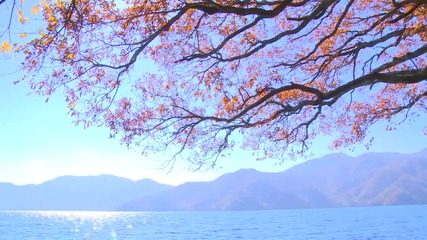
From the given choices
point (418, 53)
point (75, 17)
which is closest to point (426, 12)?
point (418, 53)

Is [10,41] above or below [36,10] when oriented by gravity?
below

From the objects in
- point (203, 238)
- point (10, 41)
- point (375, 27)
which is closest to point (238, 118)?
point (375, 27)

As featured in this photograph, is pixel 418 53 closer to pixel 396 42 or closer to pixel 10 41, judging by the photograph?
pixel 396 42

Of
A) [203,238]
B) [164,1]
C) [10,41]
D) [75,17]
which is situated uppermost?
[164,1]

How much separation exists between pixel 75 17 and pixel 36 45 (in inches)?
36.4

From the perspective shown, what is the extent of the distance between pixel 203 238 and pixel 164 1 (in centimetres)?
6539

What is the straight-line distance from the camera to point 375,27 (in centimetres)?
1045

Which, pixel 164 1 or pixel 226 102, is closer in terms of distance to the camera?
pixel 164 1

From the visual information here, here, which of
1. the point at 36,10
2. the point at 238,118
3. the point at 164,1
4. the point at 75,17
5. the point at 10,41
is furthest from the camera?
the point at 238,118

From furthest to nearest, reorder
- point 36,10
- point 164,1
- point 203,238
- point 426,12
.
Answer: point 203,238, point 426,12, point 164,1, point 36,10

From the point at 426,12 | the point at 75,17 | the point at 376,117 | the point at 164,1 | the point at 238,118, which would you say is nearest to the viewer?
the point at 75,17

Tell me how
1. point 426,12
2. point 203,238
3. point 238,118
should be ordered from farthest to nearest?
point 203,238
point 238,118
point 426,12

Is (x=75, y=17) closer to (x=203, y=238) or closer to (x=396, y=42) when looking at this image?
(x=396, y=42)

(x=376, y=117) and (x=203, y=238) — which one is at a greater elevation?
(x=376, y=117)
